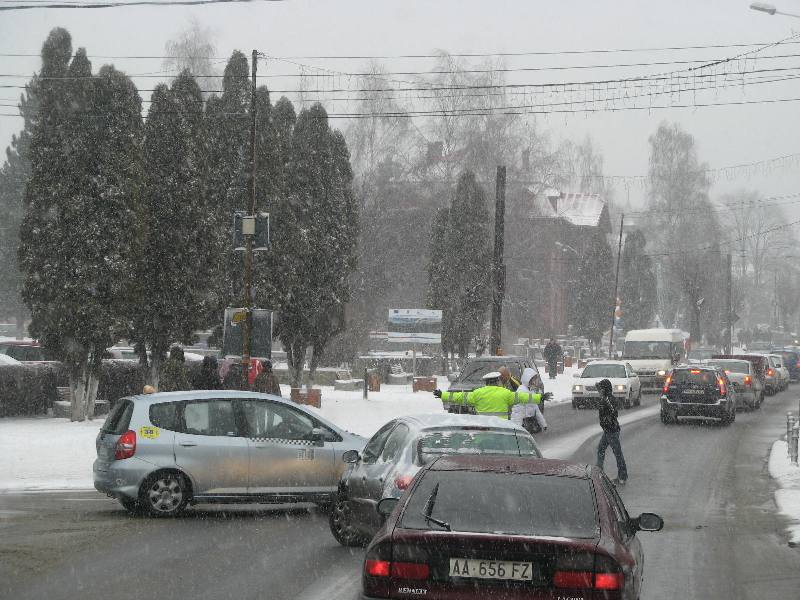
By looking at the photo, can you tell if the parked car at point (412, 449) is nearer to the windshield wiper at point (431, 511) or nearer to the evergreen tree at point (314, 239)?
the windshield wiper at point (431, 511)

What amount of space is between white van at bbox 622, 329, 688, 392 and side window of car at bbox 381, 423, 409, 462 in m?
39.7

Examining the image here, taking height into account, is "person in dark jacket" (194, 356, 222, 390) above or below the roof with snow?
below

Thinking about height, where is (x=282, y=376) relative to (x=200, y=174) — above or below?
below

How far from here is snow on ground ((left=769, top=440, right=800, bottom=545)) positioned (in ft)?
49.0

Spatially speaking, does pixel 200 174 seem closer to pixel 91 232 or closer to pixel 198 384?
pixel 91 232

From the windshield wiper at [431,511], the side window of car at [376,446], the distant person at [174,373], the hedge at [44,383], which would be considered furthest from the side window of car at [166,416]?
the distant person at [174,373]

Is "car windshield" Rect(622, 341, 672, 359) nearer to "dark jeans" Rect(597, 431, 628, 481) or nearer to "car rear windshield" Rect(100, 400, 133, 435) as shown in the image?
"dark jeans" Rect(597, 431, 628, 481)

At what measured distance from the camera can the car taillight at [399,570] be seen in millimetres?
6492

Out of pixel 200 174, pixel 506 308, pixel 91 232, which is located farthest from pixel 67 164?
pixel 506 308

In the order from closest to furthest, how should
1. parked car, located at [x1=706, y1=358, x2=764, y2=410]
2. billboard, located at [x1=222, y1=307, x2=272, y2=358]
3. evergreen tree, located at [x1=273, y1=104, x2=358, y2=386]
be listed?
1. billboard, located at [x1=222, y1=307, x2=272, y2=358]
2. evergreen tree, located at [x1=273, y1=104, x2=358, y2=386]
3. parked car, located at [x1=706, y1=358, x2=764, y2=410]

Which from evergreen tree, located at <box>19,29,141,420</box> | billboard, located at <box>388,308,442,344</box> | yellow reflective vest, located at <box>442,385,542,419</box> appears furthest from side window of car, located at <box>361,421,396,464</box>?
billboard, located at <box>388,308,442,344</box>

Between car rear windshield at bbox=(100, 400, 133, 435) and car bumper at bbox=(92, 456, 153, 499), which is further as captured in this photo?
car rear windshield at bbox=(100, 400, 133, 435)

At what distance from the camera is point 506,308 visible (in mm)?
76500

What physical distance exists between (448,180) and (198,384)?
4906cm
